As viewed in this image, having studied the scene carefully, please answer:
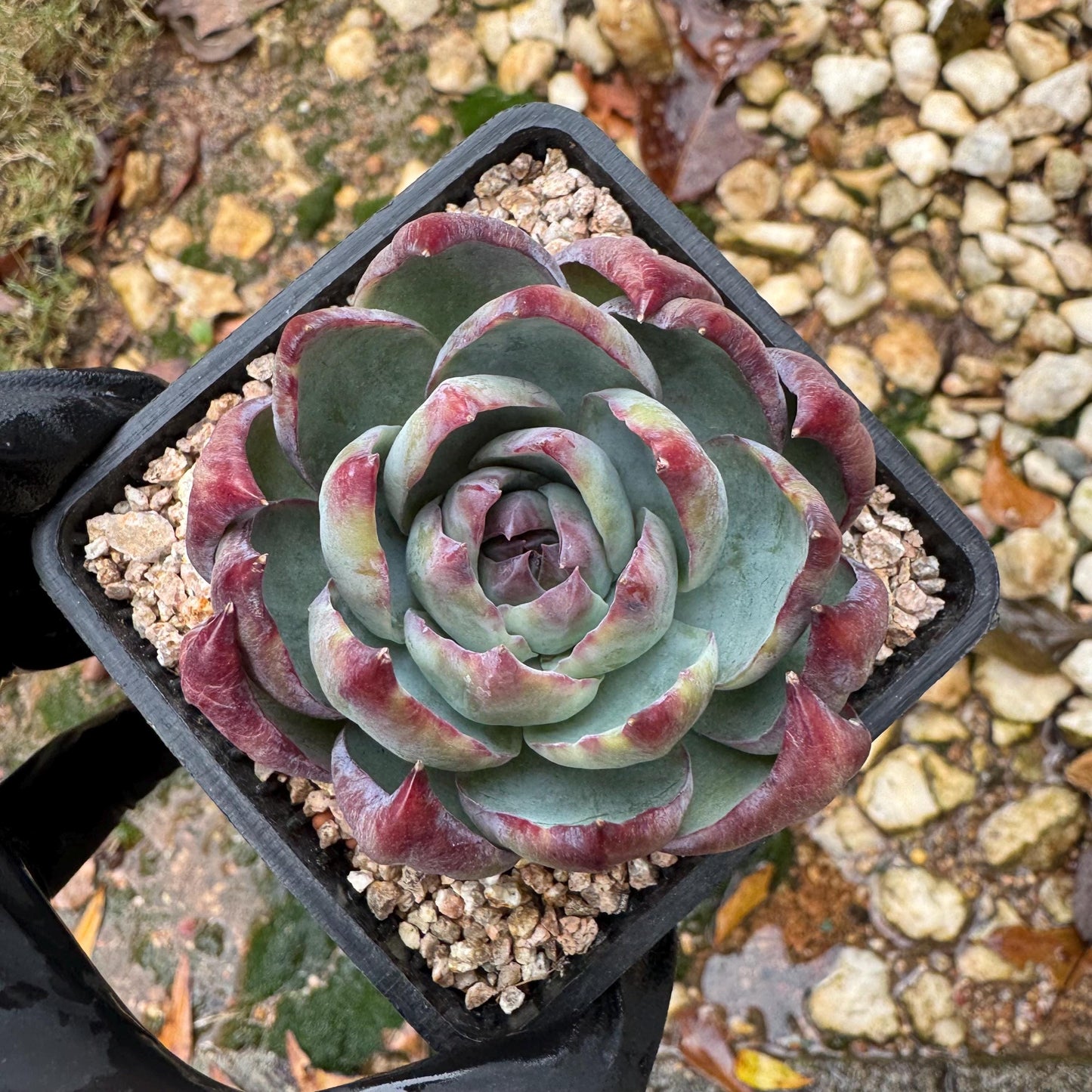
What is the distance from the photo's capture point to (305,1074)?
44.4 inches

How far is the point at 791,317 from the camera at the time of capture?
120 cm

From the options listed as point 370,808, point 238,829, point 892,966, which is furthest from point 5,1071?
point 892,966

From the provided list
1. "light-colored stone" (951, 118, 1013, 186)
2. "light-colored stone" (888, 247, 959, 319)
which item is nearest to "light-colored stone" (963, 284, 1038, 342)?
"light-colored stone" (888, 247, 959, 319)

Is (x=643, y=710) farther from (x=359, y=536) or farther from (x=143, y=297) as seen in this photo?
(x=143, y=297)

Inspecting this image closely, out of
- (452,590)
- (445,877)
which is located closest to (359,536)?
(452,590)

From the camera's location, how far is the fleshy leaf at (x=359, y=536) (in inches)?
19.8

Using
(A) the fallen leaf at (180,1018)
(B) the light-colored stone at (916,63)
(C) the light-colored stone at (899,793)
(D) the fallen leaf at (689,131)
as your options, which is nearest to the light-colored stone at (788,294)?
(D) the fallen leaf at (689,131)

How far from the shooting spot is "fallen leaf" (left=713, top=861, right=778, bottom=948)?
111 cm

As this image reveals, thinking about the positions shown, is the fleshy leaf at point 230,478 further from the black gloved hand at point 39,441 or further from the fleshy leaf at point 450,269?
the black gloved hand at point 39,441

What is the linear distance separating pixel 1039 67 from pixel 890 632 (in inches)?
30.6

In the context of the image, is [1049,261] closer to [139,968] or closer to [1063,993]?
[1063,993]

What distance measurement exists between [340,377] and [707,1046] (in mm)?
857

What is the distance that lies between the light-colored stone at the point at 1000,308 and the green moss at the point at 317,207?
2.38 feet

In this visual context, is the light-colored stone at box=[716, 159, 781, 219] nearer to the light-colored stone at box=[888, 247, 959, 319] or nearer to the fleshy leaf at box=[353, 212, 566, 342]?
the light-colored stone at box=[888, 247, 959, 319]
